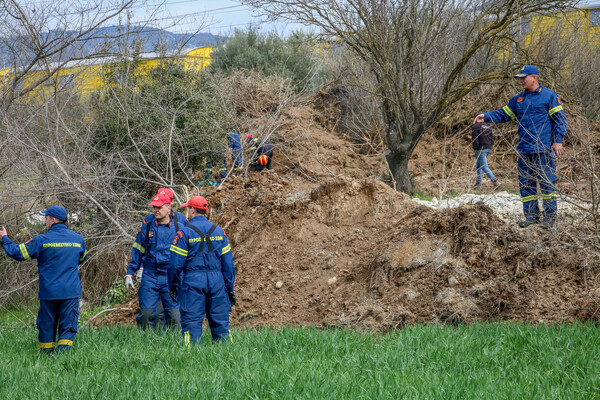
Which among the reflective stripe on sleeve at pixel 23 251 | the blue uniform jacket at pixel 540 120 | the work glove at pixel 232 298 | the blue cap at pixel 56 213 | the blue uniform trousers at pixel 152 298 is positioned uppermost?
the blue uniform jacket at pixel 540 120

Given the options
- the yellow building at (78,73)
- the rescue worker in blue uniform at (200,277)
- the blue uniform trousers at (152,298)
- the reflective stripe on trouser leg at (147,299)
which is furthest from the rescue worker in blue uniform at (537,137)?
the yellow building at (78,73)

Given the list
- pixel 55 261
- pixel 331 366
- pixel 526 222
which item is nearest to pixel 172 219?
pixel 55 261

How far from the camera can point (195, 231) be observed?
646 cm

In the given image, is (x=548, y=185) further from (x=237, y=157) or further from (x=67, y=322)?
(x=237, y=157)

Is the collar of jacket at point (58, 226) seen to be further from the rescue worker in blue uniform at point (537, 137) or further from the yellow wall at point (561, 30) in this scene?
the yellow wall at point (561, 30)

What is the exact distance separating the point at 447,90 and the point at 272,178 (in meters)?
3.96

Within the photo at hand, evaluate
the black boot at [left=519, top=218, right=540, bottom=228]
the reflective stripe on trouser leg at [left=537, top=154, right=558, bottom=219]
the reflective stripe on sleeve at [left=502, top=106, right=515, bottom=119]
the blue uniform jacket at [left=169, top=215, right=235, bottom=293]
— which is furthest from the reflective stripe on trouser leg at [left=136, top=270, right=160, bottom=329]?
the reflective stripe on sleeve at [left=502, top=106, right=515, bottom=119]

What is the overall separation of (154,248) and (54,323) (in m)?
1.55

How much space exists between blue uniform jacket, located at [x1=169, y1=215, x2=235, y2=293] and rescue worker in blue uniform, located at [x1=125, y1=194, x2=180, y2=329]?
1195mm

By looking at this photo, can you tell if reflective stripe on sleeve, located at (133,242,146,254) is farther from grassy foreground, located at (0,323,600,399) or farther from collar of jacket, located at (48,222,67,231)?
grassy foreground, located at (0,323,600,399)

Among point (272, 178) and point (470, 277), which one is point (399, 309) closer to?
point (470, 277)

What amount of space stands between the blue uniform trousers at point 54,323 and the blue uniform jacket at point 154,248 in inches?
41.6

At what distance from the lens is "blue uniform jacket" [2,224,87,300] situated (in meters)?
6.76

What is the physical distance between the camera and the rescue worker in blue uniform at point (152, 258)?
7730mm
